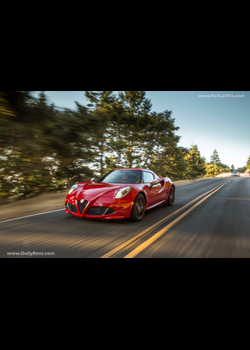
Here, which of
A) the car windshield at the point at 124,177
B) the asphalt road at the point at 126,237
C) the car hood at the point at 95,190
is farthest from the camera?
the car windshield at the point at 124,177

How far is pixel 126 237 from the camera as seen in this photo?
3.88 meters

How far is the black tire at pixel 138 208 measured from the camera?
16.4 ft

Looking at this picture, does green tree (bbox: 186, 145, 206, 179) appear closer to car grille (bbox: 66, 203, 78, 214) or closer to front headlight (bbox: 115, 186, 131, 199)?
front headlight (bbox: 115, 186, 131, 199)

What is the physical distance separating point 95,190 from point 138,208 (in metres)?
1.20

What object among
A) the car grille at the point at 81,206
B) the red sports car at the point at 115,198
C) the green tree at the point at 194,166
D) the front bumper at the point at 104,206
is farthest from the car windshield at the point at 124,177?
the green tree at the point at 194,166

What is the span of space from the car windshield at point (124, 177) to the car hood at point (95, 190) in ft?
1.93

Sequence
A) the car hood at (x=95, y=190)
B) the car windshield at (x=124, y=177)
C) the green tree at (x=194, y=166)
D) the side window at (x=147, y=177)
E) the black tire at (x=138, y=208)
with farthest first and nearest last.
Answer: the green tree at (x=194, y=166) < the side window at (x=147, y=177) < the car windshield at (x=124, y=177) < the black tire at (x=138, y=208) < the car hood at (x=95, y=190)

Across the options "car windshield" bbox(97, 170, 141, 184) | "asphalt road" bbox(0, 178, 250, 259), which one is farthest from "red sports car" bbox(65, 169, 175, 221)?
"asphalt road" bbox(0, 178, 250, 259)

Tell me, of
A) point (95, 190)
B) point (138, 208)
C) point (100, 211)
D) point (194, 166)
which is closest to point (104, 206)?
point (100, 211)

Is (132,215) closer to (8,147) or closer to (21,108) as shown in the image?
(8,147)

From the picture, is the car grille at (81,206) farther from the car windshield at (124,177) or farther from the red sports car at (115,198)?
the car windshield at (124,177)

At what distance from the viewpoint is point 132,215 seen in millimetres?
4984
